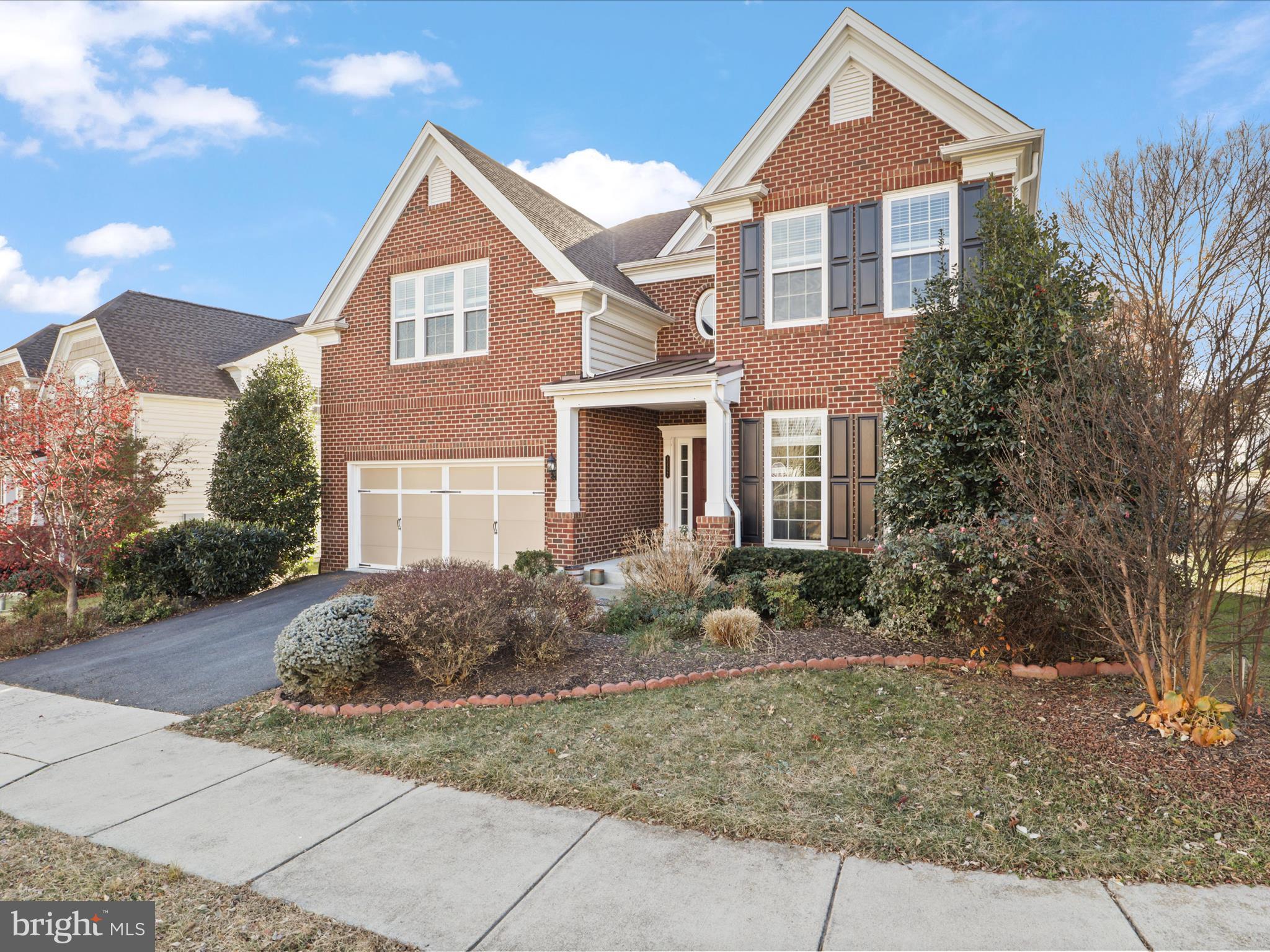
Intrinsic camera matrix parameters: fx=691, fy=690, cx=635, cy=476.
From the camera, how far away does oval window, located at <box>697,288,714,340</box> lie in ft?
45.0

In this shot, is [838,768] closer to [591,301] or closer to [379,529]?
[591,301]

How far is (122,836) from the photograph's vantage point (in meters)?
4.12

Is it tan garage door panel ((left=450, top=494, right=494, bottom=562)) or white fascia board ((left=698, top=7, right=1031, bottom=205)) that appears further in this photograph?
tan garage door panel ((left=450, top=494, right=494, bottom=562))

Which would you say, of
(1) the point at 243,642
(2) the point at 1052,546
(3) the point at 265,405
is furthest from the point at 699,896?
(3) the point at 265,405

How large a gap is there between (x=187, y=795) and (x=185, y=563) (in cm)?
875

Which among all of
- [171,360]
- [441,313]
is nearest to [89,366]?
[171,360]

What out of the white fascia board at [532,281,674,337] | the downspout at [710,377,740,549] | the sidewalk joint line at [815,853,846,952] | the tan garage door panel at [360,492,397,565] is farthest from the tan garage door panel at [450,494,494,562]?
the sidewalk joint line at [815,853,846,952]

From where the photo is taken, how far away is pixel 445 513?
13711 mm

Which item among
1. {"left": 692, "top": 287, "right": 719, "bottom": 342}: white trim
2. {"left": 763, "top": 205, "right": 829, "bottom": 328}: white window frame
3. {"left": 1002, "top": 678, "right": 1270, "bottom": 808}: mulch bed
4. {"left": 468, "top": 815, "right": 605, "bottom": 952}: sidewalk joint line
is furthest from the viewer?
{"left": 692, "top": 287, "right": 719, "bottom": 342}: white trim

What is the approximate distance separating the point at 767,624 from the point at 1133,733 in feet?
13.8

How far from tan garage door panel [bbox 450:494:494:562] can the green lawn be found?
266 inches

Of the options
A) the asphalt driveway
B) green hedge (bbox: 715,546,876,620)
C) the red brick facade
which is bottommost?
the asphalt driveway

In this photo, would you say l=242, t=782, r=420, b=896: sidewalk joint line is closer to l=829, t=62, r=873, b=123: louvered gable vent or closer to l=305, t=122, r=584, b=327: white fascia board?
l=305, t=122, r=584, b=327: white fascia board

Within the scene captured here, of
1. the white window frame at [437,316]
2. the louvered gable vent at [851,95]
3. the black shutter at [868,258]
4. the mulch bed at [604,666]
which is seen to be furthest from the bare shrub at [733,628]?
the louvered gable vent at [851,95]
